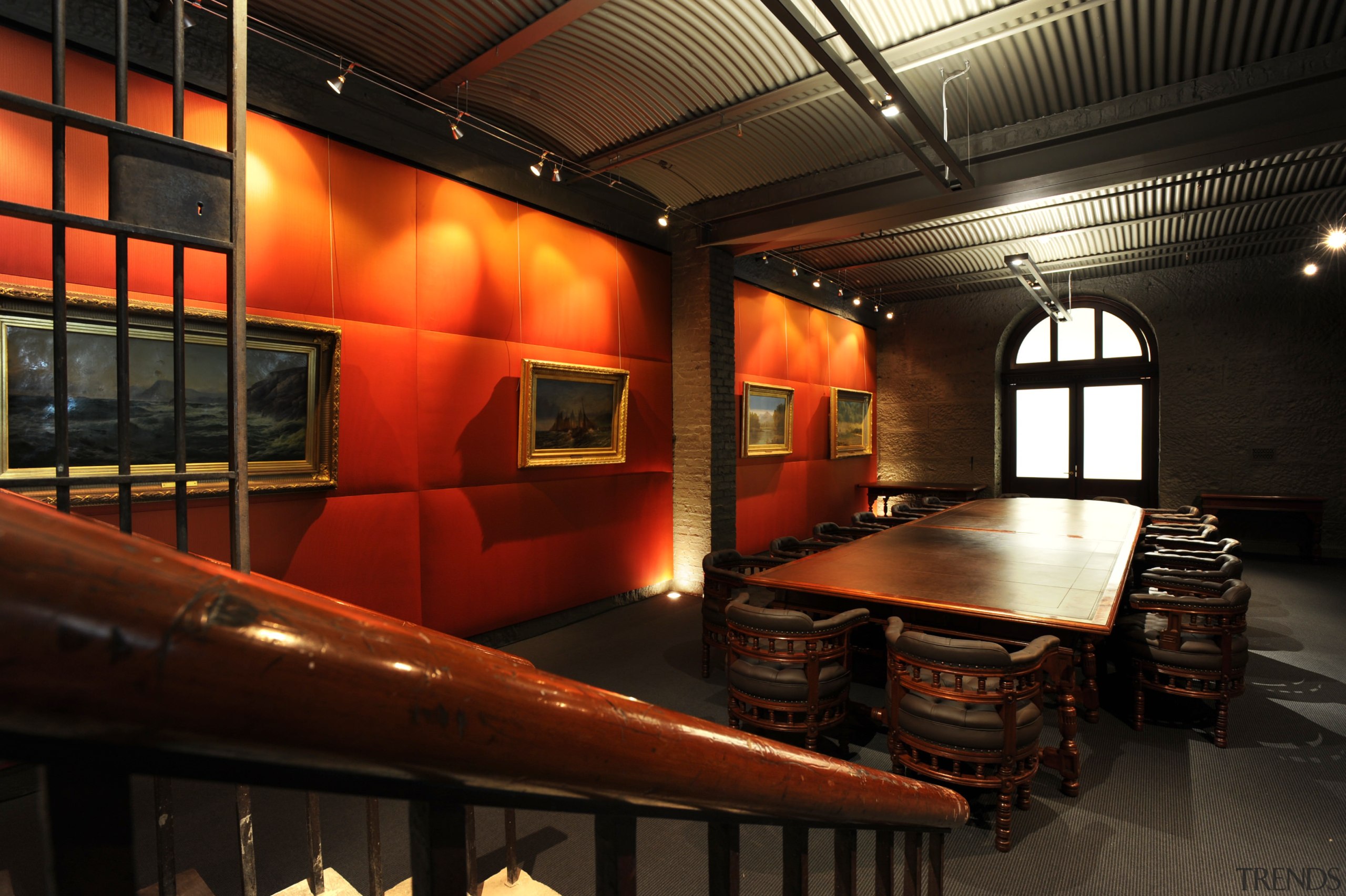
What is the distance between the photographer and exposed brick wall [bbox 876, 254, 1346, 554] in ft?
28.4

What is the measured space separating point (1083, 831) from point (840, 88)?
4792 millimetres

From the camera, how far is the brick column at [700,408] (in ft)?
22.7

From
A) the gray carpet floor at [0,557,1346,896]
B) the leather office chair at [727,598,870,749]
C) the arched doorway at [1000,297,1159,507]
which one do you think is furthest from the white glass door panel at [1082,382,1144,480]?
the leather office chair at [727,598,870,749]

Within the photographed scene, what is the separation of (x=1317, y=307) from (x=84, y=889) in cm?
1230

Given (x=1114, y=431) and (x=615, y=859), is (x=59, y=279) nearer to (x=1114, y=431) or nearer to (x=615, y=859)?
(x=615, y=859)

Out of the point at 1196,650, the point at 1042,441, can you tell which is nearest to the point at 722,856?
the point at 1196,650

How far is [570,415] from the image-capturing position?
5.78 metres

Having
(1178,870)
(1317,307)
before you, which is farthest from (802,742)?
(1317,307)

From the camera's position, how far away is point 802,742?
3.81 meters

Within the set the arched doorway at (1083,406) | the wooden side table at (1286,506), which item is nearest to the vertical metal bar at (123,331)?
the wooden side table at (1286,506)

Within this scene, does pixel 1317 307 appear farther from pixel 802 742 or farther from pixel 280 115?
pixel 280 115

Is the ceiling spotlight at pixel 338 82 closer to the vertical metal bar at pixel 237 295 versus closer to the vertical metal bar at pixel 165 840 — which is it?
the vertical metal bar at pixel 237 295

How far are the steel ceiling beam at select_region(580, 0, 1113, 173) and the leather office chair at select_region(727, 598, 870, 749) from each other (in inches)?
129

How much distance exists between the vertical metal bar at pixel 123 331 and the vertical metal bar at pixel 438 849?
130cm
